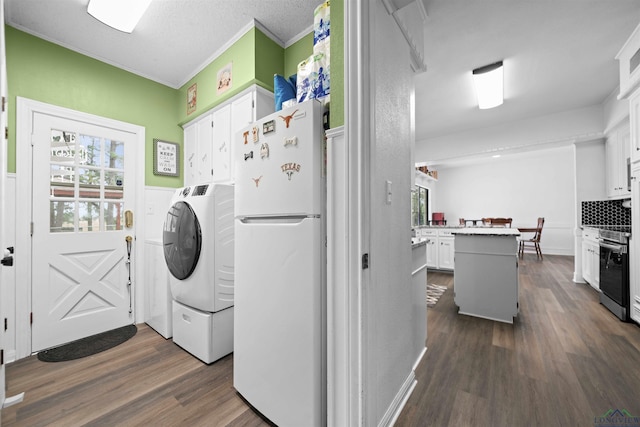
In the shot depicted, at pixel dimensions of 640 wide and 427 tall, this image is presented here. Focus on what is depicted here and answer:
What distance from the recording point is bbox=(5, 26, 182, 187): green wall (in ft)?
6.94

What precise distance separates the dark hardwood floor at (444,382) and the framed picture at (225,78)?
234 centimetres

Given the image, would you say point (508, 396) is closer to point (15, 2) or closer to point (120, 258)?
point (120, 258)

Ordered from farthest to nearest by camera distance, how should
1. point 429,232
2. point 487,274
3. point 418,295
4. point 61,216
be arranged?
1. point 429,232
2. point 487,274
3. point 61,216
4. point 418,295

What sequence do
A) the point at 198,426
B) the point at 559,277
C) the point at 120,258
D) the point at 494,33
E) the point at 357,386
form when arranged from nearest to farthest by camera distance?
the point at 357,386 < the point at 198,426 < the point at 494,33 < the point at 120,258 < the point at 559,277

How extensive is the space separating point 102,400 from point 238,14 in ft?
9.31

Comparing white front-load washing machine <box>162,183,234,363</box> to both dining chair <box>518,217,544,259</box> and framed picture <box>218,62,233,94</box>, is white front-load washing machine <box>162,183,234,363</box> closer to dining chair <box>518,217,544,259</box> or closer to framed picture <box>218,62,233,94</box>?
framed picture <box>218,62,233,94</box>

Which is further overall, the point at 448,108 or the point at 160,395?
the point at 448,108

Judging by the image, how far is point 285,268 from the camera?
1289 millimetres

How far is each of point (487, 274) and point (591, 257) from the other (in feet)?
7.11

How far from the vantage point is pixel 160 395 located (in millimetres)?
1590

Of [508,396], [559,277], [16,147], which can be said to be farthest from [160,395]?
[559,277]

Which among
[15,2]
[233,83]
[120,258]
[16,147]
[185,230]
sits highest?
[15,2]

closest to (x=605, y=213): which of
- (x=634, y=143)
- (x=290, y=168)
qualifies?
(x=634, y=143)

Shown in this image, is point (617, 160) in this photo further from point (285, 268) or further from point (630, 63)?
point (285, 268)
